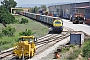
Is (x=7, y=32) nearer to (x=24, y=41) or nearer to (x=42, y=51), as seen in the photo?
(x=42, y=51)

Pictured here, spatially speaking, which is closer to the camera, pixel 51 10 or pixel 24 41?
pixel 24 41

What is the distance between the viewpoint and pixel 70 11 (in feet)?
270

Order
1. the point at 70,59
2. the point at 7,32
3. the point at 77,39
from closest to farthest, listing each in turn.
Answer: the point at 70,59, the point at 77,39, the point at 7,32

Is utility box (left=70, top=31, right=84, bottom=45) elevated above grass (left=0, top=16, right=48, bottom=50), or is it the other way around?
utility box (left=70, top=31, right=84, bottom=45)

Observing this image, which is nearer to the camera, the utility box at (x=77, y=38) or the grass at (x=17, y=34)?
the utility box at (x=77, y=38)

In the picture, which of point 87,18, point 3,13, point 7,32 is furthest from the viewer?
point 3,13

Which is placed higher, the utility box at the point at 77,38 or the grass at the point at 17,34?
the utility box at the point at 77,38

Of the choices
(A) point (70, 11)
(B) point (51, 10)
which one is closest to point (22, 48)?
(A) point (70, 11)

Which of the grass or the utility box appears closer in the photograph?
the utility box

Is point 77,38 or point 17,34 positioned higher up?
point 77,38

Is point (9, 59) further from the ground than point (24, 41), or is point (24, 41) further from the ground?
point (24, 41)

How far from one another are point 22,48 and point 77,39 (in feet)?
29.2

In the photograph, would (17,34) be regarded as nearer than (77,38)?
No

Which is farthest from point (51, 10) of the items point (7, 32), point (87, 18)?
point (7, 32)
